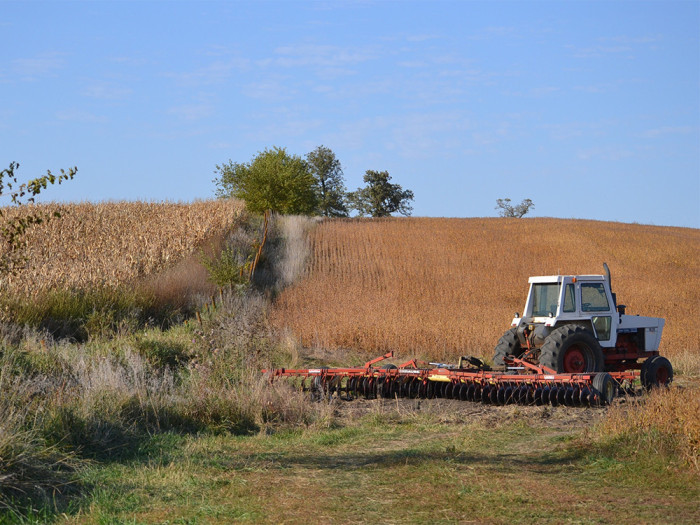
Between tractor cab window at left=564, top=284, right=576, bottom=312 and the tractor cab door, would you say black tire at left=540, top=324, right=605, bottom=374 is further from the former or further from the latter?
the tractor cab door

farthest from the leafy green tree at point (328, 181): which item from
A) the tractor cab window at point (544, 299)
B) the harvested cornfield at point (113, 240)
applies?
the tractor cab window at point (544, 299)

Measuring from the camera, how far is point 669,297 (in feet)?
105

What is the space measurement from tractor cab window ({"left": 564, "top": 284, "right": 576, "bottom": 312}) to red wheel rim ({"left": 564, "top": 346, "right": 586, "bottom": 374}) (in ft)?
2.98

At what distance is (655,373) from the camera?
14680mm

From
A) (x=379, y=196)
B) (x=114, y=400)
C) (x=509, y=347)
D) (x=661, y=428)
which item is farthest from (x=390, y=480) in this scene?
(x=379, y=196)

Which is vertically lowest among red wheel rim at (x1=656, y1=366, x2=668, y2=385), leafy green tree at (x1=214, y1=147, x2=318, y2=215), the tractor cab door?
red wheel rim at (x1=656, y1=366, x2=668, y2=385)

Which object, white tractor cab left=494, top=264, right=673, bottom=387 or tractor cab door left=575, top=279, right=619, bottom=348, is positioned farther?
tractor cab door left=575, top=279, right=619, bottom=348

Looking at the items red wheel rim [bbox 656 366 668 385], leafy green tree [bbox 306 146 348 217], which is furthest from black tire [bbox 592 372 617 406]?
leafy green tree [bbox 306 146 348 217]

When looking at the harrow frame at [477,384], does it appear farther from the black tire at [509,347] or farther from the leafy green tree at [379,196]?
the leafy green tree at [379,196]

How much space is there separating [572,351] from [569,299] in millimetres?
1218

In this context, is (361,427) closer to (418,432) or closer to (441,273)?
(418,432)

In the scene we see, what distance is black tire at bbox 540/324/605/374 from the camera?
14102mm

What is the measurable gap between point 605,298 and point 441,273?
19.0 meters

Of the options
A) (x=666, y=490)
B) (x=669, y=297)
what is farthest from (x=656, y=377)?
(x=669, y=297)
